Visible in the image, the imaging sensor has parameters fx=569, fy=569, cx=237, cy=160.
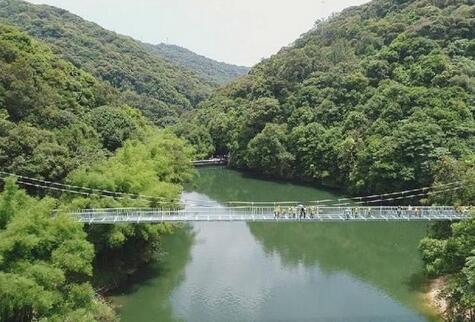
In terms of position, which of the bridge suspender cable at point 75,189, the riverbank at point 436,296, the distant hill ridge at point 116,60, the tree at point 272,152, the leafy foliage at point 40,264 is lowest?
the riverbank at point 436,296

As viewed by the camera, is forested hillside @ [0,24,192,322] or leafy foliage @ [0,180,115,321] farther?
forested hillside @ [0,24,192,322]

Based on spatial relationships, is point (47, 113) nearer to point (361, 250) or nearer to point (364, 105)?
point (361, 250)

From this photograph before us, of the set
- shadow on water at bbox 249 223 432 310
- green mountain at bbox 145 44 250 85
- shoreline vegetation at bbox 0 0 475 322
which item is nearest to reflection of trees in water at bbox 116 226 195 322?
shoreline vegetation at bbox 0 0 475 322

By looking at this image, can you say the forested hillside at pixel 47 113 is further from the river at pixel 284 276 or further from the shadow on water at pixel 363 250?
the shadow on water at pixel 363 250

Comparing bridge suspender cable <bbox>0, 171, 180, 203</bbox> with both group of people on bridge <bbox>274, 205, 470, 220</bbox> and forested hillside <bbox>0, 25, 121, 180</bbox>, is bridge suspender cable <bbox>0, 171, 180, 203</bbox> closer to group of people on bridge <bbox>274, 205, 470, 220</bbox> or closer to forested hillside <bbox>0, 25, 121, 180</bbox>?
forested hillside <bbox>0, 25, 121, 180</bbox>

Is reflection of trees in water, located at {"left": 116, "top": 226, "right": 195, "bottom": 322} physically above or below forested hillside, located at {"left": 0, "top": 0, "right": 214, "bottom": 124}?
below

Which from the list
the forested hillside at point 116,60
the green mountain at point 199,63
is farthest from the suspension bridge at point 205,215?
the green mountain at point 199,63

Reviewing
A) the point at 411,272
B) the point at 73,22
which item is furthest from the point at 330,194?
the point at 73,22
